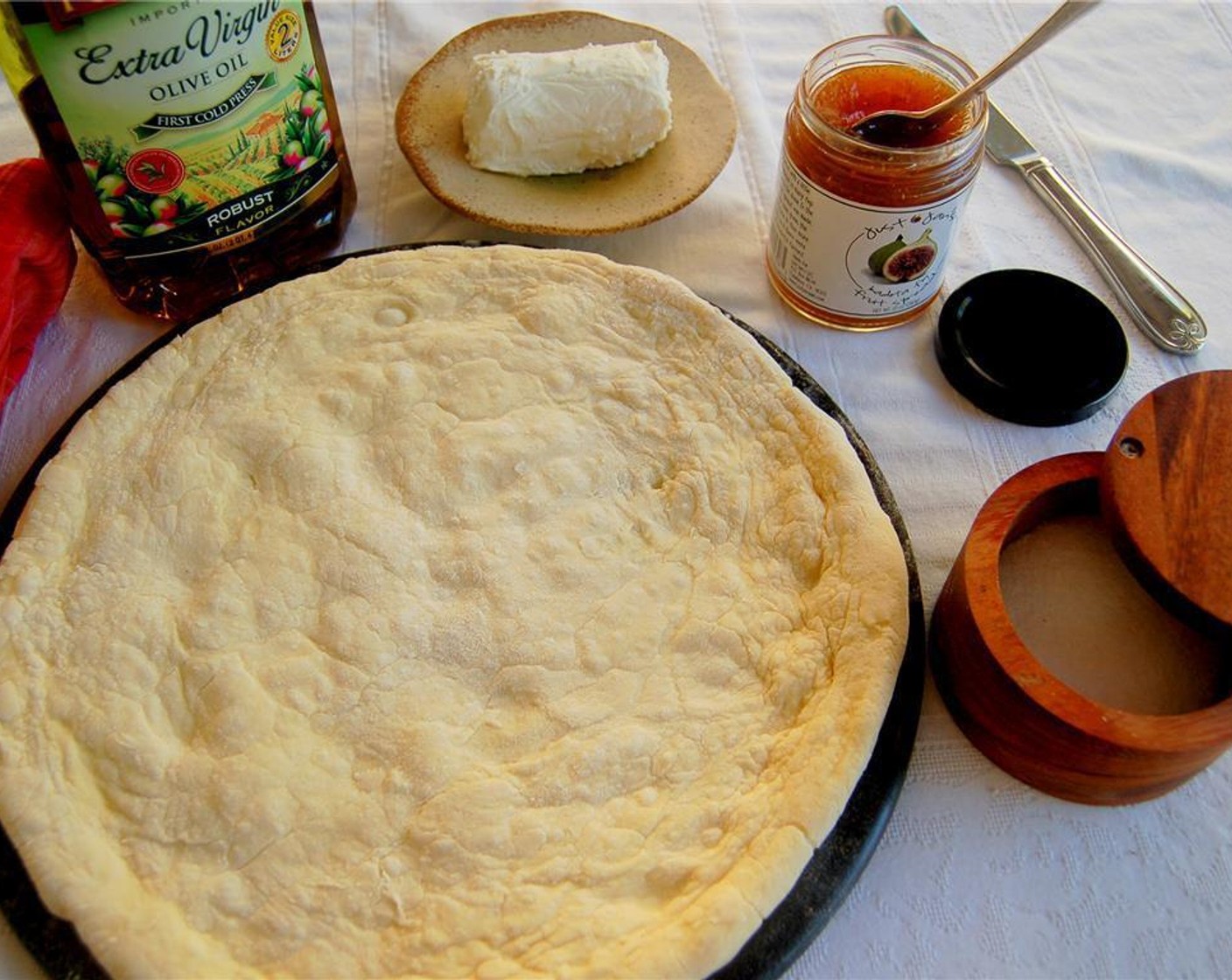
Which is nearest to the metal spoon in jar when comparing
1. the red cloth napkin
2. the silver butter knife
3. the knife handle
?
the silver butter knife

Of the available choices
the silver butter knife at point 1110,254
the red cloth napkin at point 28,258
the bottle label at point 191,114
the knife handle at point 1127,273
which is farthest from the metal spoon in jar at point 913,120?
the red cloth napkin at point 28,258

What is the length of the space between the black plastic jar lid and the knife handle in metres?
0.08

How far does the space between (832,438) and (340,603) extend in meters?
0.43

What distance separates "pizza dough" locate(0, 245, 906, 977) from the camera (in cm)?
74

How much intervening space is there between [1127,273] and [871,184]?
40 cm

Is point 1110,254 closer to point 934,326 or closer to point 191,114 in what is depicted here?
point 934,326

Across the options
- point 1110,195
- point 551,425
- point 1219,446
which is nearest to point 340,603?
point 551,425

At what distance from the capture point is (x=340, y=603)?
2.85 feet

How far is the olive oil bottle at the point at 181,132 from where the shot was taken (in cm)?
89

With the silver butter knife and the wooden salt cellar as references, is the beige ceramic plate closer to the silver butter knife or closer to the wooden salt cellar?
the silver butter knife

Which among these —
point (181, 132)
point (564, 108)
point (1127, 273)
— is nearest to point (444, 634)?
point (181, 132)

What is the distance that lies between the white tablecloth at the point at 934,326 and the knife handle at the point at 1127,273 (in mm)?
18

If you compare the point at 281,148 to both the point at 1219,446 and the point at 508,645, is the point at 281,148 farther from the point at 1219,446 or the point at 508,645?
the point at 1219,446

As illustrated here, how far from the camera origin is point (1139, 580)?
860mm
